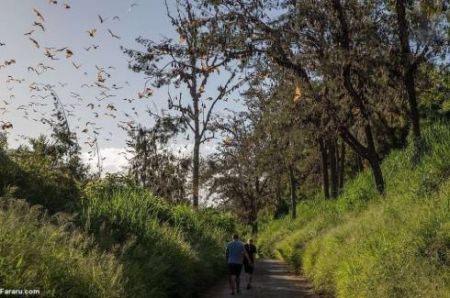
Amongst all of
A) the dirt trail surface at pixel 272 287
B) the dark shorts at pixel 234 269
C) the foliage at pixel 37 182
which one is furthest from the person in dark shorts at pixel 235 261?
the foliage at pixel 37 182

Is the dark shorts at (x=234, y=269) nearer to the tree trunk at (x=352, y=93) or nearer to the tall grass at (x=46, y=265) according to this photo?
the tree trunk at (x=352, y=93)

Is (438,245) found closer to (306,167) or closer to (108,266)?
(108,266)

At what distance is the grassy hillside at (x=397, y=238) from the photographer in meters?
9.59

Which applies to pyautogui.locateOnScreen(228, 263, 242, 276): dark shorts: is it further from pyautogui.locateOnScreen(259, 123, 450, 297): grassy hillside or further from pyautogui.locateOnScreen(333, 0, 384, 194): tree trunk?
pyautogui.locateOnScreen(333, 0, 384, 194): tree trunk

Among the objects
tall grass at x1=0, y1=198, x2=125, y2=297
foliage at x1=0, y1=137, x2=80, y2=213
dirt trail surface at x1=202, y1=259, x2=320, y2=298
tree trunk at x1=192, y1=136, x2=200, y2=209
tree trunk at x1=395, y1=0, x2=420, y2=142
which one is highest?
tree trunk at x1=395, y1=0, x2=420, y2=142

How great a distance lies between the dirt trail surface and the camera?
637 inches

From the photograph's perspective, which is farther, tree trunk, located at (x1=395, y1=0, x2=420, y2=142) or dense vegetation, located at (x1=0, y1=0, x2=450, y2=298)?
tree trunk, located at (x1=395, y1=0, x2=420, y2=142)

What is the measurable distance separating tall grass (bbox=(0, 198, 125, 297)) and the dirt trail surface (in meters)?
7.58

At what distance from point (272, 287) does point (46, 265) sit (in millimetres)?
11820

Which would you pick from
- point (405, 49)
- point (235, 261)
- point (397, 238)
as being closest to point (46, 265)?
point (397, 238)

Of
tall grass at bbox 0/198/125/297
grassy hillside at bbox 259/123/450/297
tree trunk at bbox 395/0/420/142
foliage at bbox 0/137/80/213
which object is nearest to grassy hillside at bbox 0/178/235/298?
tall grass at bbox 0/198/125/297

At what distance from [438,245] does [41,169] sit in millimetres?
12003

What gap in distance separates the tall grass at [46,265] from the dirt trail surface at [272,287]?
758cm

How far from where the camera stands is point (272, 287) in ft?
59.6
